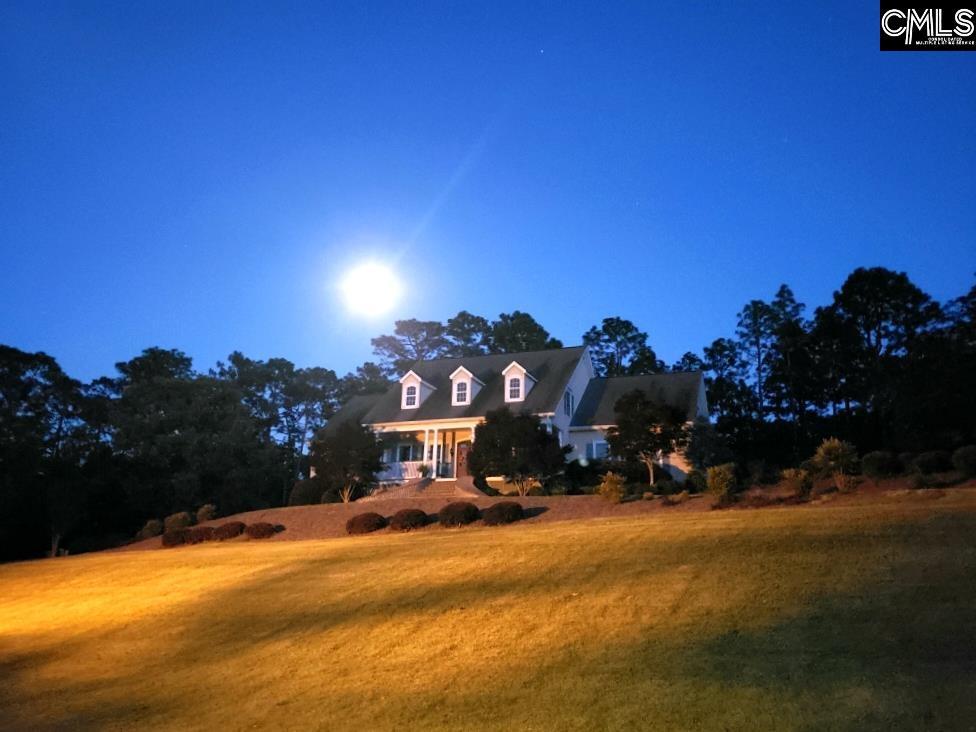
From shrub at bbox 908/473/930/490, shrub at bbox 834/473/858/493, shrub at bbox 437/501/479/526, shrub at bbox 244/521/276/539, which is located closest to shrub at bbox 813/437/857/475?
shrub at bbox 834/473/858/493

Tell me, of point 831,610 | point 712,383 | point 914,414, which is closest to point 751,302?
point 712,383

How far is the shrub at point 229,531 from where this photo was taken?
31828mm

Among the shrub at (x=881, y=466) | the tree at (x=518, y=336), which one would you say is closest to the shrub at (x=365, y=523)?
the shrub at (x=881, y=466)

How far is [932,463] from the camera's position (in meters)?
24.7

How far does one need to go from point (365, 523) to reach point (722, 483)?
13.1 m

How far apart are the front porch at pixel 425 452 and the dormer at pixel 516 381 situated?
2886 millimetres

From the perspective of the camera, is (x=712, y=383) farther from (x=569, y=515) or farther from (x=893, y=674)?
(x=893, y=674)

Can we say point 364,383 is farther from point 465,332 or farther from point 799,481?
point 799,481

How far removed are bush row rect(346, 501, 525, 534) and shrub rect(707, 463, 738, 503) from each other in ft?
21.8

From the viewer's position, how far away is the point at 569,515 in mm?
26875

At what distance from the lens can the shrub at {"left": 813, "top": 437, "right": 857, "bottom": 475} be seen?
2538 cm

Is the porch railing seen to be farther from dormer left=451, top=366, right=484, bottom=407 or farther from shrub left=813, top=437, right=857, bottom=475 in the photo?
shrub left=813, top=437, right=857, bottom=475

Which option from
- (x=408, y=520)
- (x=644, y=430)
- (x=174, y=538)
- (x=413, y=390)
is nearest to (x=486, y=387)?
(x=413, y=390)

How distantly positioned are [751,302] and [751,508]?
35477mm
